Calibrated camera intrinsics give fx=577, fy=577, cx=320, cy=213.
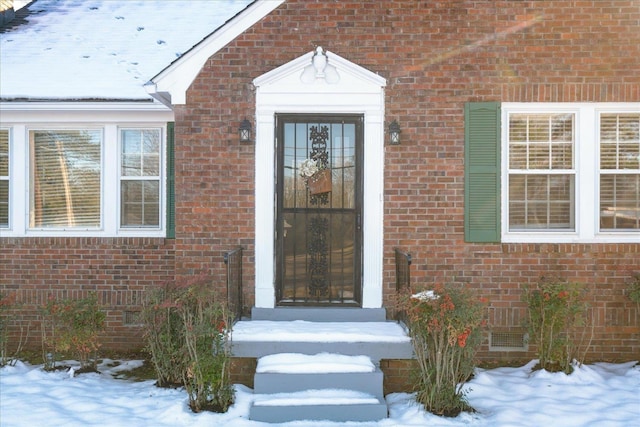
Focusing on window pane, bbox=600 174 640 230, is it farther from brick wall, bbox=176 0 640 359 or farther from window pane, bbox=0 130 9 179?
window pane, bbox=0 130 9 179

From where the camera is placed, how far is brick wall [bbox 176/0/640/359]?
670cm

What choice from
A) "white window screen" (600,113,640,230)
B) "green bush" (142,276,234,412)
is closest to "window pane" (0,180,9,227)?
"green bush" (142,276,234,412)

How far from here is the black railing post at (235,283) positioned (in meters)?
6.35

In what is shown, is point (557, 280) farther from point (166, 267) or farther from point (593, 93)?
point (166, 267)

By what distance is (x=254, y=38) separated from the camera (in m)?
6.74

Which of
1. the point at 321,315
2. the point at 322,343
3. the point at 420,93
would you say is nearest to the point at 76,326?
the point at 321,315

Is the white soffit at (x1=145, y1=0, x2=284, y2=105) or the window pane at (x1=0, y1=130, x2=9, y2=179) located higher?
the white soffit at (x1=145, y1=0, x2=284, y2=105)

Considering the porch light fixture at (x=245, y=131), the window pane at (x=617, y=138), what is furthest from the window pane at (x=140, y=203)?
the window pane at (x=617, y=138)

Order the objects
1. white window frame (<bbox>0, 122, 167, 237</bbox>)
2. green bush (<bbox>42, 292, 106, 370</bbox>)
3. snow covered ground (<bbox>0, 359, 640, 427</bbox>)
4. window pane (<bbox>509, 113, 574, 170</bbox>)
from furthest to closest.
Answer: white window frame (<bbox>0, 122, 167, 237</bbox>)
window pane (<bbox>509, 113, 574, 170</bbox>)
green bush (<bbox>42, 292, 106, 370</bbox>)
snow covered ground (<bbox>0, 359, 640, 427</bbox>)

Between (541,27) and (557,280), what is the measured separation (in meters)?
2.92

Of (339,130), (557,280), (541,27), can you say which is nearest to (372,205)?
(339,130)

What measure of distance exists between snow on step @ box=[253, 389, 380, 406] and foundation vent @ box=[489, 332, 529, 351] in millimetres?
2202

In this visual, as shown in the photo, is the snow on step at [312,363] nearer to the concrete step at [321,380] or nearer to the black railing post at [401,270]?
the concrete step at [321,380]

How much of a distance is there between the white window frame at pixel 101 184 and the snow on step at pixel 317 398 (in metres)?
3.28
